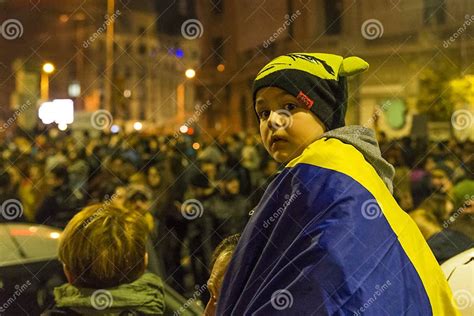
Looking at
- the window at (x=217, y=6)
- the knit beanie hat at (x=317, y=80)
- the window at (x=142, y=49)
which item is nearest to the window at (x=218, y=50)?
the window at (x=217, y=6)

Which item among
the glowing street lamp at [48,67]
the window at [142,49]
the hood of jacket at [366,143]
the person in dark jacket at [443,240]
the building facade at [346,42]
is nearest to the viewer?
the hood of jacket at [366,143]

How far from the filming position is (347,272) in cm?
120

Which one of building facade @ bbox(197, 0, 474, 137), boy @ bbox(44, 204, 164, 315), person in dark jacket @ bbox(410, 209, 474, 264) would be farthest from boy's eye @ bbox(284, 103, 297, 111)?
building facade @ bbox(197, 0, 474, 137)

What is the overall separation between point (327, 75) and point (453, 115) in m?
3.07

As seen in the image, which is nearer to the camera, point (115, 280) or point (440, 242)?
point (115, 280)

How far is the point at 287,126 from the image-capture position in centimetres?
145

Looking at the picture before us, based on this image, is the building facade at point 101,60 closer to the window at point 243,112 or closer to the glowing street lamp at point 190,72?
the glowing street lamp at point 190,72

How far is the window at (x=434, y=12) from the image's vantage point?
3.57 meters

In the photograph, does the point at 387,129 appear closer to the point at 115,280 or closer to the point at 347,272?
the point at 115,280

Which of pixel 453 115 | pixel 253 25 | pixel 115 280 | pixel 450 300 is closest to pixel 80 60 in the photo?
pixel 253 25

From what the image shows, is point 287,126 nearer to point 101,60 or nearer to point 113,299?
point 113,299

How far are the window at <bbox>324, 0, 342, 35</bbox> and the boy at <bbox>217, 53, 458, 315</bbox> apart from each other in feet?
5.66

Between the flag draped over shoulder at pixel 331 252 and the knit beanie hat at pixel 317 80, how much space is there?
118 millimetres

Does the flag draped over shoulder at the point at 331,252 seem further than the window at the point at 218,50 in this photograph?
No
